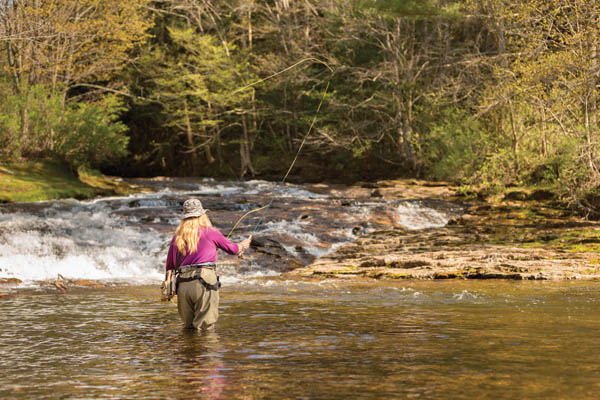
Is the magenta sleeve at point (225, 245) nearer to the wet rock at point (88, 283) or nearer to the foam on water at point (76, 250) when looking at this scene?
the wet rock at point (88, 283)

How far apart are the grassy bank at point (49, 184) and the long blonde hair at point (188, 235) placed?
15.9 meters

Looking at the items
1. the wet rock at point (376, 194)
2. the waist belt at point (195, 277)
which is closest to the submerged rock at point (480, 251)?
the wet rock at point (376, 194)

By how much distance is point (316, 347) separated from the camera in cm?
683

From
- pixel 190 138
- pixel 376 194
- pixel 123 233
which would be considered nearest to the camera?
pixel 123 233

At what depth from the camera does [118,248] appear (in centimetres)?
1633

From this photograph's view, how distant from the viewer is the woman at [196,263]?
7.61 m

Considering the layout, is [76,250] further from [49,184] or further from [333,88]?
[333,88]

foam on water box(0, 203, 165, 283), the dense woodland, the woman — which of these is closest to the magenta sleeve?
the woman

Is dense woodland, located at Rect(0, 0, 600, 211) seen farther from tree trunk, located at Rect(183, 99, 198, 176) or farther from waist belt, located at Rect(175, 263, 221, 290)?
waist belt, located at Rect(175, 263, 221, 290)

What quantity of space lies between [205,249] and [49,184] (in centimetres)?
1816

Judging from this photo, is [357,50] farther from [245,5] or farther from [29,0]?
[29,0]

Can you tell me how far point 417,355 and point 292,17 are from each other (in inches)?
1520

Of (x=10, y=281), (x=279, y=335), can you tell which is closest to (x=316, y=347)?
(x=279, y=335)

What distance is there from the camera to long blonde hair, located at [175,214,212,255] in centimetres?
762
